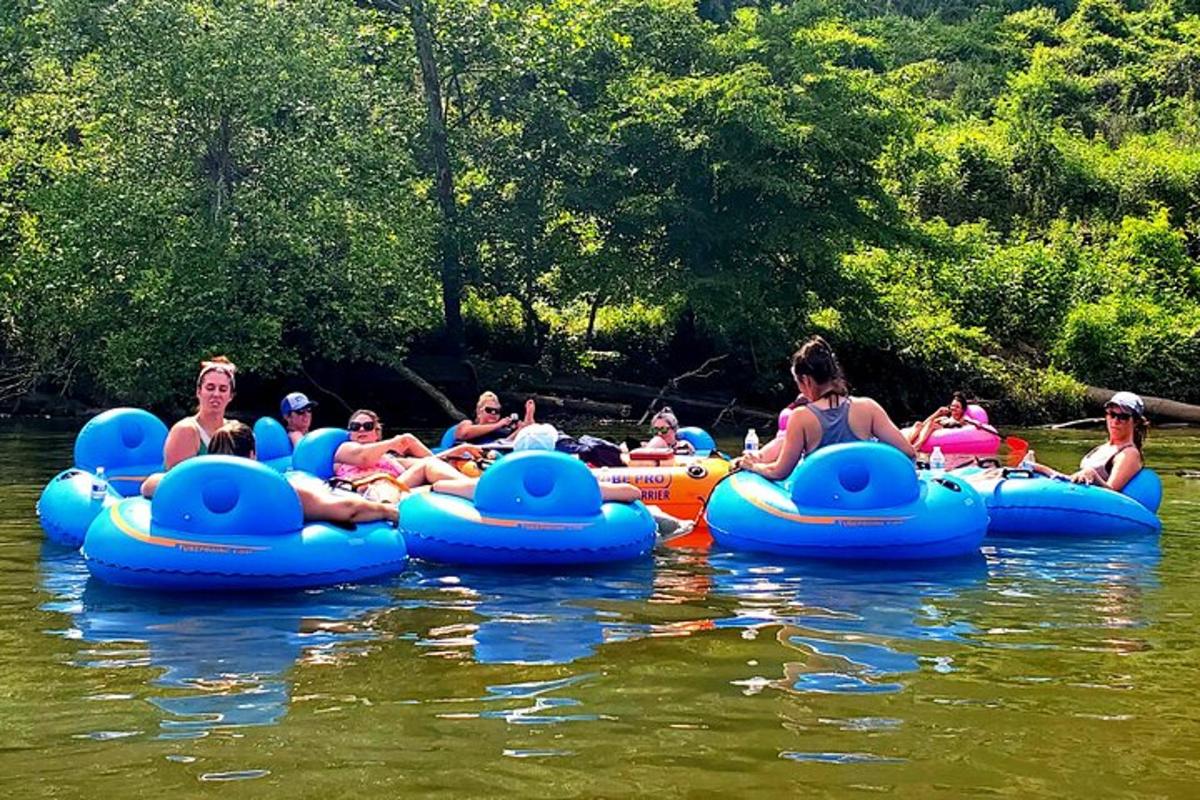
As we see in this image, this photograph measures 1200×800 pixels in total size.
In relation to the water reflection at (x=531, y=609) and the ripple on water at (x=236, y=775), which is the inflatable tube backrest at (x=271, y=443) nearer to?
the water reflection at (x=531, y=609)

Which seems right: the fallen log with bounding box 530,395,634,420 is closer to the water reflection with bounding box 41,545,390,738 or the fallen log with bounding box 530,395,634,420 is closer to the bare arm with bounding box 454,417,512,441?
the bare arm with bounding box 454,417,512,441

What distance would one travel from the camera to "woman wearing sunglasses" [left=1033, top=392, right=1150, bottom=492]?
8.31 meters

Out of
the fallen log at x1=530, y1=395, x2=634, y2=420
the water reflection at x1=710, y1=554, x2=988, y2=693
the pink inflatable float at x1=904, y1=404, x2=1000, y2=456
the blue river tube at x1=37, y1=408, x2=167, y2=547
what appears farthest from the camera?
the fallen log at x1=530, y1=395, x2=634, y2=420

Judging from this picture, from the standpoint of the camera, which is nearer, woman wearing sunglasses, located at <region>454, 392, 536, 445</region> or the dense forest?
woman wearing sunglasses, located at <region>454, 392, 536, 445</region>

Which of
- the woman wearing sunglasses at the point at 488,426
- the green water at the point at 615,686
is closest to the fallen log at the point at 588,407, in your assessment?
the woman wearing sunglasses at the point at 488,426

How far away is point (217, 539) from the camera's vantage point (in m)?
5.93

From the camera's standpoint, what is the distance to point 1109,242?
85.9 ft

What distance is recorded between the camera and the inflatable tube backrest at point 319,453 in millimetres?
8781

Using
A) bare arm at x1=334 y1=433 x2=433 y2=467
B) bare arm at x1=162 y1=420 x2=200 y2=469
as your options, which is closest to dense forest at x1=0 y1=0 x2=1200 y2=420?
bare arm at x1=334 y1=433 x2=433 y2=467

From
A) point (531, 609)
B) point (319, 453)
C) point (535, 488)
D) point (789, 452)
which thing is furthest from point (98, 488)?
point (789, 452)

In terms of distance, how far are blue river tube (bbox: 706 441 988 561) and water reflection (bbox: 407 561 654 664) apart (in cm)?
85

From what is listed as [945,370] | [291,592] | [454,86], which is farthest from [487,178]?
[291,592]

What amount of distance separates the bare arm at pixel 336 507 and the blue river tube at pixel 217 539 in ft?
1.19

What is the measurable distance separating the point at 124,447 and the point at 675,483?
3.69 m
